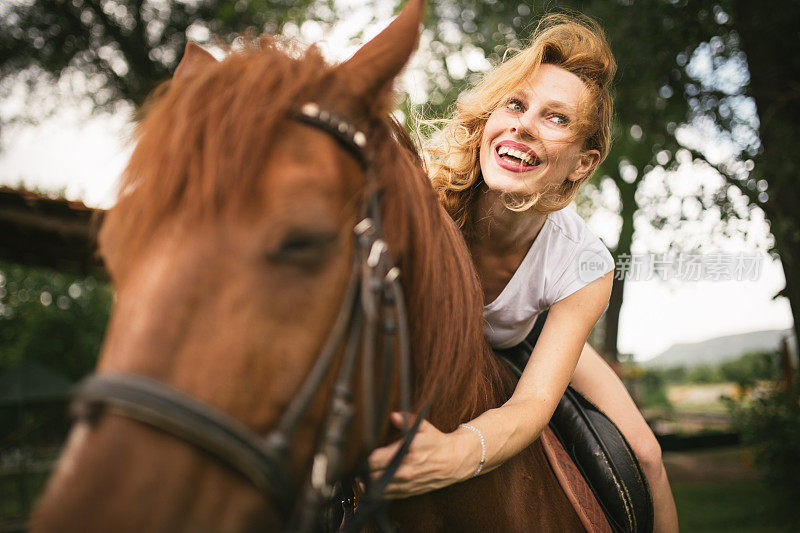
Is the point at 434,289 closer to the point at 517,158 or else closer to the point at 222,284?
the point at 222,284

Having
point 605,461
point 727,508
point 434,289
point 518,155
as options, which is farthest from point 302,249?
point 727,508

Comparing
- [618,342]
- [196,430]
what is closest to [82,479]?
[196,430]

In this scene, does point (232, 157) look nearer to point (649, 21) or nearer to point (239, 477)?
point (239, 477)

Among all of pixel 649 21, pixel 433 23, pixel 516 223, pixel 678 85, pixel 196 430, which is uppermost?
pixel 433 23

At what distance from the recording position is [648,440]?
261 cm

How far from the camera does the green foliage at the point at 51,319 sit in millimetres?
23203

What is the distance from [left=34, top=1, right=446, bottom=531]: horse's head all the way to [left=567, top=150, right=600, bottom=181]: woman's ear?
4.73 feet

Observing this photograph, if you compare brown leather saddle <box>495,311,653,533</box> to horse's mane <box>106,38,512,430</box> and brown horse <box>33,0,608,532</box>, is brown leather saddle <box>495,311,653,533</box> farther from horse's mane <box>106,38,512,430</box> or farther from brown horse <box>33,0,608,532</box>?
brown horse <box>33,0,608,532</box>

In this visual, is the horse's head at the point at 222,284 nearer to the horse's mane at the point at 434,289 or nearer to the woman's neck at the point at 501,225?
the horse's mane at the point at 434,289

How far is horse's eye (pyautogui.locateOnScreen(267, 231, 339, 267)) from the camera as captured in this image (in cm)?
110

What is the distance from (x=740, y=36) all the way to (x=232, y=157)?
25.0ft

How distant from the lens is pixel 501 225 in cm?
229

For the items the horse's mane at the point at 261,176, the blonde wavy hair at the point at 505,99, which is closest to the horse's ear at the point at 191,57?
the horse's mane at the point at 261,176

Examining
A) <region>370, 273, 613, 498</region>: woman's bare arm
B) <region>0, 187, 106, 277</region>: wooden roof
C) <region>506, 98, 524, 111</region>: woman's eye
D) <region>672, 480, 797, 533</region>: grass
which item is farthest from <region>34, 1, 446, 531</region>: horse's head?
<region>672, 480, 797, 533</region>: grass
